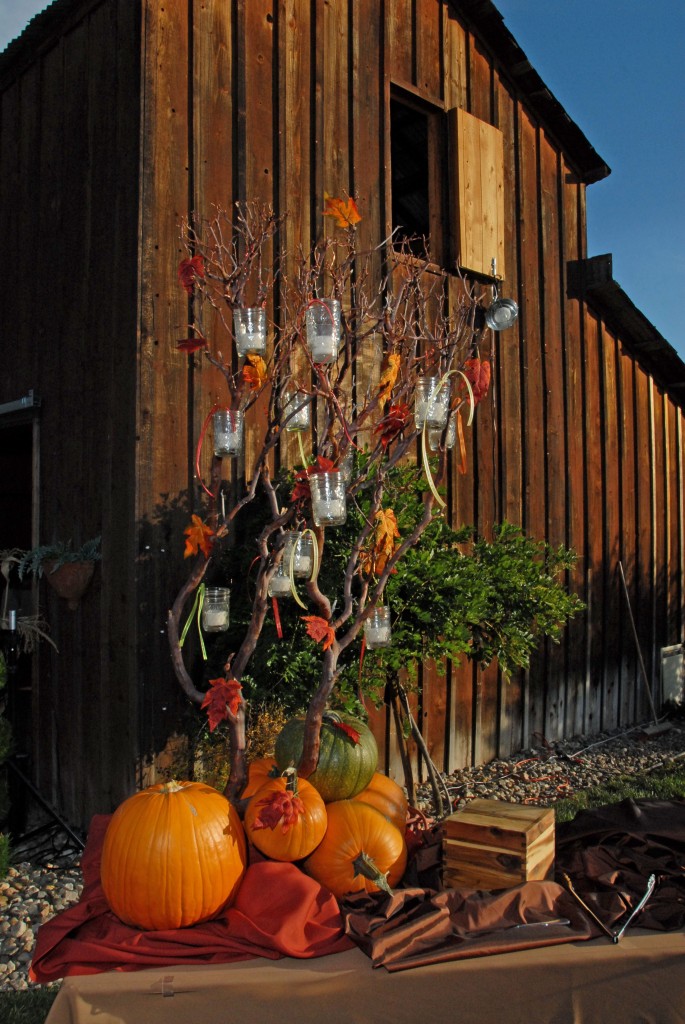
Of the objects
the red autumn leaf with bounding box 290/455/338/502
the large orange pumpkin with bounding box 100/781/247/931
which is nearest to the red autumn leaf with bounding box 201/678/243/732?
the large orange pumpkin with bounding box 100/781/247/931

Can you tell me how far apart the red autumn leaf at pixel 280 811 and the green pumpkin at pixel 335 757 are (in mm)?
386

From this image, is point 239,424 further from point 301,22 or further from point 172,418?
point 301,22

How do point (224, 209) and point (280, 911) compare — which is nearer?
point (280, 911)

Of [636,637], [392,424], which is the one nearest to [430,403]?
[392,424]

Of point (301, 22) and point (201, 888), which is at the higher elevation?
point (301, 22)

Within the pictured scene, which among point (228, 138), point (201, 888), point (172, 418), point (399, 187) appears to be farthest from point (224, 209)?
point (399, 187)

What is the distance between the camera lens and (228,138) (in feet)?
17.5

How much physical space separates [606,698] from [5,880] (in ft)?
19.9

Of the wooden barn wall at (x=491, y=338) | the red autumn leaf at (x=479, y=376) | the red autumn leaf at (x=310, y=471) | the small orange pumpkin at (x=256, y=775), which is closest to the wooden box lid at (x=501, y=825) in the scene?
the small orange pumpkin at (x=256, y=775)

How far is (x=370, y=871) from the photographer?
10.2ft

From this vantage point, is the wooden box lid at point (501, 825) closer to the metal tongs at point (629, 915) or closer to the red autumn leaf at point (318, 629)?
the metal tongs at point (629, 915)

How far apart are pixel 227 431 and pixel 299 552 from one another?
0.60 m

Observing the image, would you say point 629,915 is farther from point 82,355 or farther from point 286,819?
point 82,355

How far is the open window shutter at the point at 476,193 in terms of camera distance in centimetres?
699
